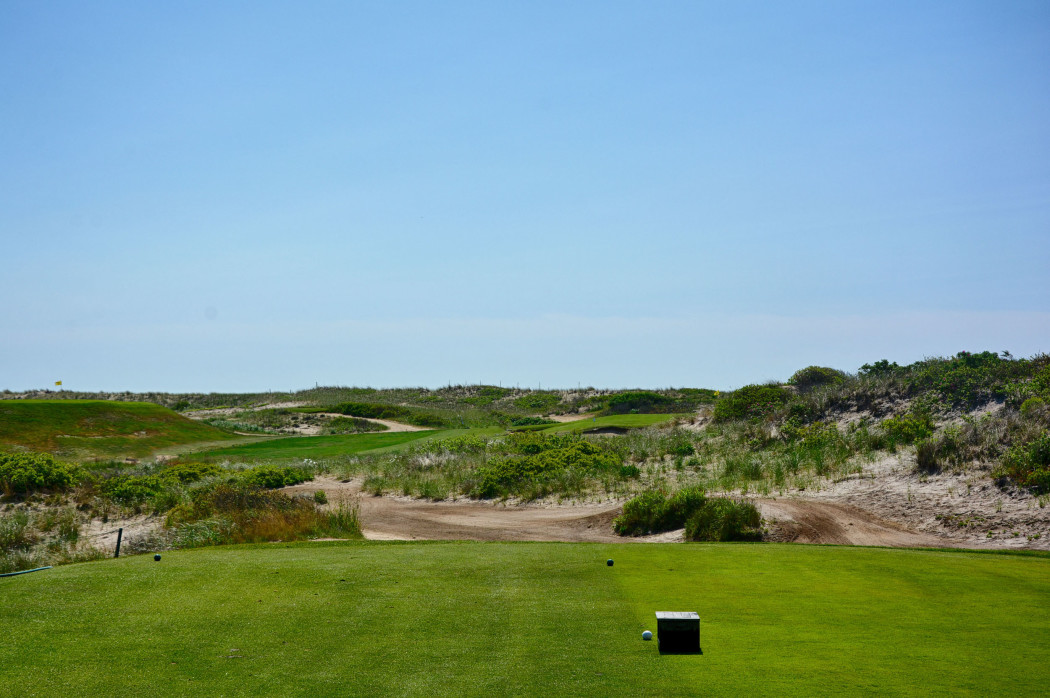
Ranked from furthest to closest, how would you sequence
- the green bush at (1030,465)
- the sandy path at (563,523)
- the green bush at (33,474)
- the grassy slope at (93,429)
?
the grassy slope at (93,429) → the green bush at (33,474) → the green bush at (1030,465) → the sandy path at (563,523)

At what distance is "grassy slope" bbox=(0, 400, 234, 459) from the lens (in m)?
38.1

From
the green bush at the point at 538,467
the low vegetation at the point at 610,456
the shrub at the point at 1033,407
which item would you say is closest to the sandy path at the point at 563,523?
the low vegetation at the point at 610,456

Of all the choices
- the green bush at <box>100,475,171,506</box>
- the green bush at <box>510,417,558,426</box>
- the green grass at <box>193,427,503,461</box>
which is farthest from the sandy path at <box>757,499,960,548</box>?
the green bush at <box>510,417,558,426</box>

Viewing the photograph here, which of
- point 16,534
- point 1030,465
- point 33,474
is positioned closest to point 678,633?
point 1030,465

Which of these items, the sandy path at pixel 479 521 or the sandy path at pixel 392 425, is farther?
the sandy path at pixel 392 425

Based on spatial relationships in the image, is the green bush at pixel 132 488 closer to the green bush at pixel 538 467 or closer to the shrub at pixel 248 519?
the shrub at pixel 248 519

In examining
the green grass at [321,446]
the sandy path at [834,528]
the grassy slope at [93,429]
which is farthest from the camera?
the green grass at [321,446]

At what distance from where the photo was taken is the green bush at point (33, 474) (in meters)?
26.1

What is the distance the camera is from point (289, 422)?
6166 cm

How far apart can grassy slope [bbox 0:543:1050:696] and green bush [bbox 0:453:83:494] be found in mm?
17738

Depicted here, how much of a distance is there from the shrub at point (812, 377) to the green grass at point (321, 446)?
18272 mm

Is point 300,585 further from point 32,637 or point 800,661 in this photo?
point 800,661

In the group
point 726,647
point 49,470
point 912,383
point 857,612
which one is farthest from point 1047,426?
point 49,470

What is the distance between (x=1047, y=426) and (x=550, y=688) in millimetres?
21738
